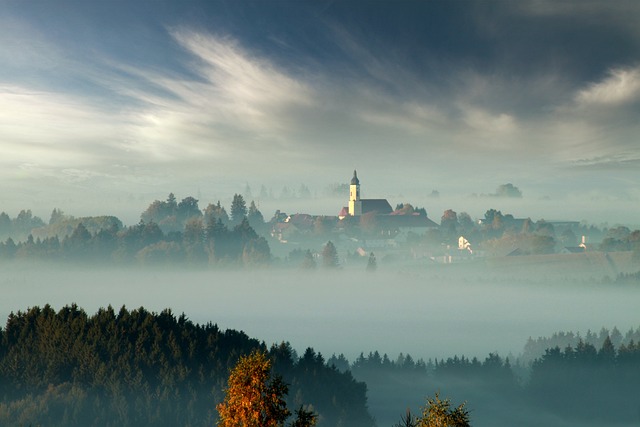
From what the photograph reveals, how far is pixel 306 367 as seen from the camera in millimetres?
85500

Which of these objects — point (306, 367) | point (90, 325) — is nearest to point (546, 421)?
point (306, 367)

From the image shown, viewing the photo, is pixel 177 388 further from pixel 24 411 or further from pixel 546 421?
pixel 546 421

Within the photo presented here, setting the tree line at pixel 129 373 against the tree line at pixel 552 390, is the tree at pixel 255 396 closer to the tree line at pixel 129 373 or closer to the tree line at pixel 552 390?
the tree line at pixel 129 373

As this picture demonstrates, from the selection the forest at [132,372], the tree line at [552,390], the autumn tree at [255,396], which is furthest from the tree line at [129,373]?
the tree line at [552,390]

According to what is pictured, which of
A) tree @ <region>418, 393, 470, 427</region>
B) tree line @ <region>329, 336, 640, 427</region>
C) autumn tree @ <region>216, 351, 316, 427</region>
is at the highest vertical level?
autumn tree @ <region>216, 351, 316, 427</region>

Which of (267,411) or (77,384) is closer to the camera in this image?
(267,411)

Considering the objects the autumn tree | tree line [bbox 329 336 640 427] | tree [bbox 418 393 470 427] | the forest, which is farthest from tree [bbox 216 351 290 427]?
tree line [bbox 329 336 640 427]

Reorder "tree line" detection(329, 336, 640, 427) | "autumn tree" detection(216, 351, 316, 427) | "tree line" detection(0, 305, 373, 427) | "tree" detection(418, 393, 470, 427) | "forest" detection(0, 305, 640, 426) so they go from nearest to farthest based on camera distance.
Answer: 1. "autumn tree" detection(216, 351, 316, 427)
2. "tree" detection(418, 393, 470, 427)
3. "tree line" detection(0, 305, 373, 427)
4. "forest" detection(0, 305, 640, 426)
5. "tree line" detection(329, 336, 640, 427)

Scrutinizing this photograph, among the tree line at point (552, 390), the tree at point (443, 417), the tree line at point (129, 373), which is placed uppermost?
the tree at point (443, 417)

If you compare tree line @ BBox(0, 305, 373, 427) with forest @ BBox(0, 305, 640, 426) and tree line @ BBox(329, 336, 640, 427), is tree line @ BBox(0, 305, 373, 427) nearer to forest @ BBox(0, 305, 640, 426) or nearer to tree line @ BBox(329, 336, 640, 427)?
forest @ BBox(0, 305, 640, 426)

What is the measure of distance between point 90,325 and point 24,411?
19616 mm

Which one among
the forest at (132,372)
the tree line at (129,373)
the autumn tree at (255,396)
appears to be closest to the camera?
the autumn tree at (255,396)

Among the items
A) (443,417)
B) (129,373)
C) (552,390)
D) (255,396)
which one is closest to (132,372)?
(129,373)

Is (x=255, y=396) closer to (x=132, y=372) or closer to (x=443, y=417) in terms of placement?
(x=443, y=417)
